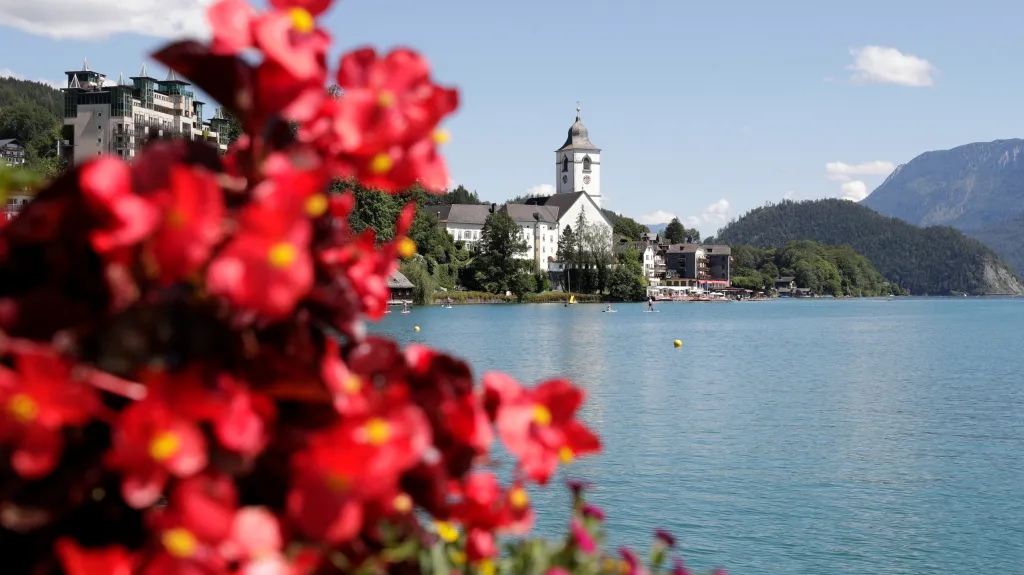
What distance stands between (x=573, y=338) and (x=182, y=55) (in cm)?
5951

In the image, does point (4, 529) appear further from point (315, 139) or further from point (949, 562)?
point (949, 562)

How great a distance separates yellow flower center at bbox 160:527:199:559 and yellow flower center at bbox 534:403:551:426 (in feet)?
2.17

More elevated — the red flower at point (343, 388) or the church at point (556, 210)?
the church at point (556, 210)

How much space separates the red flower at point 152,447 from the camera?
4.42 feet

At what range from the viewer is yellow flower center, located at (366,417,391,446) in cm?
143

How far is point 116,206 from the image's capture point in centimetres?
136

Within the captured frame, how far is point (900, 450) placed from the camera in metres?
22.2

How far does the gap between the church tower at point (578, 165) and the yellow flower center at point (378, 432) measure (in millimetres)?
168054

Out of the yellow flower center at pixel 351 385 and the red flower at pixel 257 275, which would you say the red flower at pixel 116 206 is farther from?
the yellow flower center at pixel 351 385

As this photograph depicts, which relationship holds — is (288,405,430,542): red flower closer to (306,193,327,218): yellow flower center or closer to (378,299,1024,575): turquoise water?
(306,193,327,218): yellow flower center

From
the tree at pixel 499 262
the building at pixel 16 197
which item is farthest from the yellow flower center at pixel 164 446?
the tree at pixel 499 262

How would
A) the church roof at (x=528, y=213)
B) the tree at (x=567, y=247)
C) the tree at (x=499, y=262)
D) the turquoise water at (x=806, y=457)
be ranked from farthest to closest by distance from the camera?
the church roof at (x=528, y=213)
the tree at (x=567, y=247)
the tree at (x=499, y=262)
the turquoise water at (x=806, y=457)

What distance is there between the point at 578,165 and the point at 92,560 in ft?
561

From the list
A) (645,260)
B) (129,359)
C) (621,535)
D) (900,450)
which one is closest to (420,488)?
(129,359)
